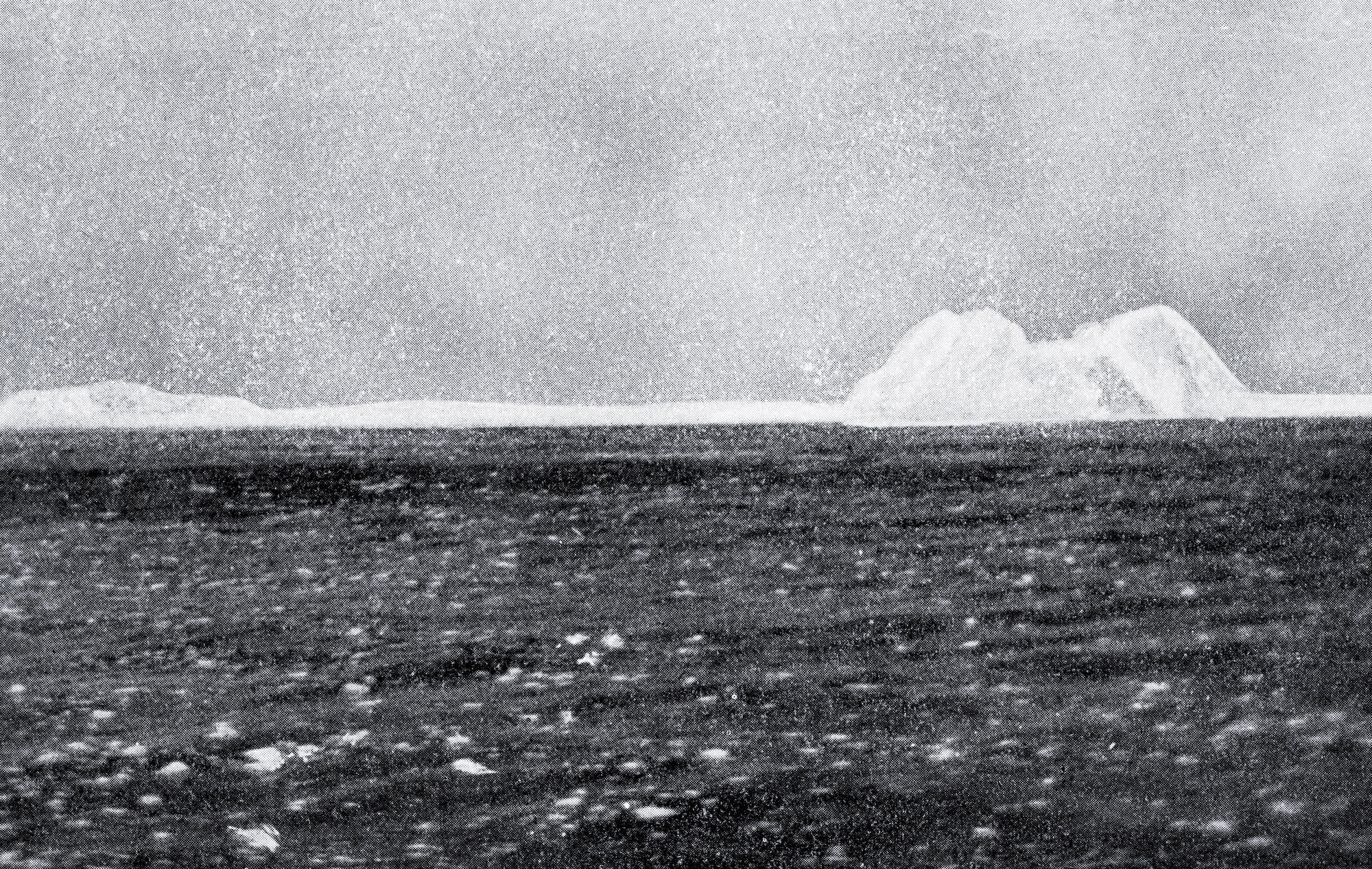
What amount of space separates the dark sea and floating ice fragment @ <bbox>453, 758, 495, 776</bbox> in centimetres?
6

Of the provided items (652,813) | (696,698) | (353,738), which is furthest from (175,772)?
(696,698)

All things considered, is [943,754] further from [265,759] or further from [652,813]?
[265,759]

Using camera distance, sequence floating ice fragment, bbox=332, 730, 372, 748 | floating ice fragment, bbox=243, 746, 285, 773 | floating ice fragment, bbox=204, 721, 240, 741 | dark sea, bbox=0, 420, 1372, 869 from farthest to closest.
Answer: floating ice fragment, bbox=204, 721, 240, 741, floating ice fragment, bbox=332, 730, 372, 748, floating ice fragment, bbox=243, 746, 285, 773, dark sea, bbox=0, 420, 1372, 869

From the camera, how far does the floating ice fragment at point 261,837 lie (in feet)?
35.3

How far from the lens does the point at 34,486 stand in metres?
82.8

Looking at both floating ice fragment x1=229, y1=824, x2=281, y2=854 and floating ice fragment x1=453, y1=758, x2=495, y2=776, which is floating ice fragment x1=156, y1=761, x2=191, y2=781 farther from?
floating ice fragment x1=453, y1=758, x2=495, y2=776

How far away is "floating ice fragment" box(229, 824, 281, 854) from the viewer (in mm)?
10773

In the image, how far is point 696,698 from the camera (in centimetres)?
1689

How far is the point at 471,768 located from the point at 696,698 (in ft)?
14.2

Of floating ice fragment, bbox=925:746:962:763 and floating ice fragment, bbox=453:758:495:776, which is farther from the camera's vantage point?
floating ice fragment, bbox=925:746:962:763

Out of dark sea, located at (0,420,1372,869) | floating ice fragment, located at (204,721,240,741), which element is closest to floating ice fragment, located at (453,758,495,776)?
dark sea, located at (0,420,1372,869)

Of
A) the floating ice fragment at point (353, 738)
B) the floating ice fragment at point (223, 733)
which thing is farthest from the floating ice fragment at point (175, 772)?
the floating ice fragment at point (353, 738)

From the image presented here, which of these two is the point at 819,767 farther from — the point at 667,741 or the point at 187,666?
the point at 187,666

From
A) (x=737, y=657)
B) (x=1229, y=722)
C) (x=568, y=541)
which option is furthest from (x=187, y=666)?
(x=568, y=541)
